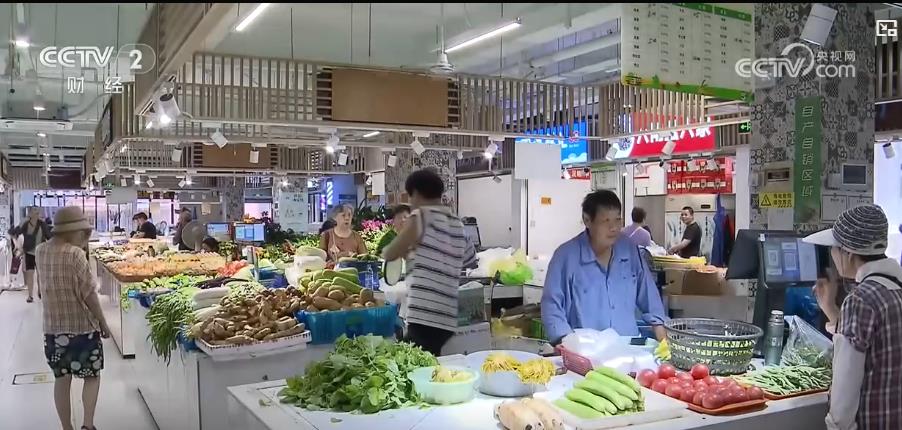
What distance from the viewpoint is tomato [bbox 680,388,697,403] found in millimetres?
2763

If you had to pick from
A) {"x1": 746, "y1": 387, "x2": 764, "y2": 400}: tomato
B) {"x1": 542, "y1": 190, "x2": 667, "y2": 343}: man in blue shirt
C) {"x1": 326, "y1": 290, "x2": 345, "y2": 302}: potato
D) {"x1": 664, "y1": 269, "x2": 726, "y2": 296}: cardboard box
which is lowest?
{"x1": 664, "y1": 269, "x2": 726, "y2": 296}: cardboard box

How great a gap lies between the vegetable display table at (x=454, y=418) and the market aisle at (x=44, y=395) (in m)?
3.59

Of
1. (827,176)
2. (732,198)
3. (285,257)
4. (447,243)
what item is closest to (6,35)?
(285,257)

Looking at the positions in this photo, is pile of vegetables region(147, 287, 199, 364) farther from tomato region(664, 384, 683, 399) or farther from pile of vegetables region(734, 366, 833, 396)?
pile of vegetables region(734, 366, 833, 396)

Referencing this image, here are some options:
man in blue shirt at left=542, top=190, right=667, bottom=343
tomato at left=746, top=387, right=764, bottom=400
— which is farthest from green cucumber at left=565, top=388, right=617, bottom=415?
man in blue shirt at left=542, top=190, right=667, bottom=343

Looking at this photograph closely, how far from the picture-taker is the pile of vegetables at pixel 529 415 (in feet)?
7.84

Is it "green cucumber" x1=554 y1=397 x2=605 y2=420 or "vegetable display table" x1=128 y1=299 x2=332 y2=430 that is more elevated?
"green cucumber" x1=554 y1=397 x2=605 y2=420

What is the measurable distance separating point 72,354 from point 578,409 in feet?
13.9

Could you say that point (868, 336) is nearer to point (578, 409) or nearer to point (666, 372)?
point (666, 372)

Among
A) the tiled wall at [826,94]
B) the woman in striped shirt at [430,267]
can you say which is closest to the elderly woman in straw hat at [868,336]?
the tiled wall at [826,94]

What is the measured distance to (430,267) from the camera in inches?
171

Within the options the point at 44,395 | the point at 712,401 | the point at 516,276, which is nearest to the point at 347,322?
the point at 712,401

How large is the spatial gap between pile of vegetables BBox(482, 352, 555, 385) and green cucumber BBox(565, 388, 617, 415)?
6.2 inches

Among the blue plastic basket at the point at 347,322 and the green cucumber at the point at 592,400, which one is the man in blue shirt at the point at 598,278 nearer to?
the green cucumber at the point at 592,400
